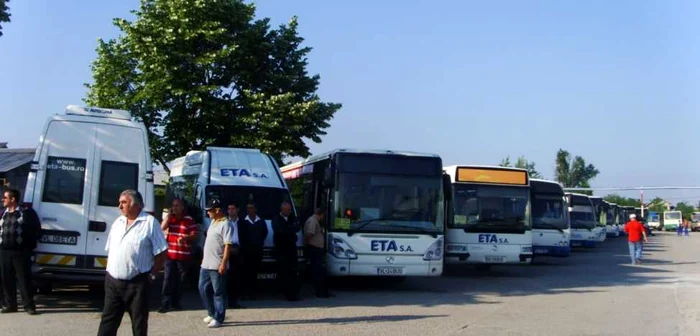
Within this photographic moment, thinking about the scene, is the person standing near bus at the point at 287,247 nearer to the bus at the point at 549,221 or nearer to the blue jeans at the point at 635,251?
the bus at the point at 549,221

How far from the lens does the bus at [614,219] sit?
56.4 metres

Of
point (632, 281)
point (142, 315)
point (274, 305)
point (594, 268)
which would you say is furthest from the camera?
point (594, 268)

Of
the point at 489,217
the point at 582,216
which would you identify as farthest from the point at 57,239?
the point at 582,216

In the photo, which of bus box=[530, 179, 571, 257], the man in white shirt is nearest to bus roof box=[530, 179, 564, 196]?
bus box=[530, 179, 571, 257]

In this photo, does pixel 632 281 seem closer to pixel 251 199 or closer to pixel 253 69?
pixel 251 199

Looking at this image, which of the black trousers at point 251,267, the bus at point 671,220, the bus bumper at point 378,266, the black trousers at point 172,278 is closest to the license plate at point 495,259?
the bus bumper at point 378,266

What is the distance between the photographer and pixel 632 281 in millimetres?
20141

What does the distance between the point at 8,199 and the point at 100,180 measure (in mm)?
1429

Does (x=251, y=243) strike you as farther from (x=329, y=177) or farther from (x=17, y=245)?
(x=17, y=245)

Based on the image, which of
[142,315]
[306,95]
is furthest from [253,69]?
[142,315]

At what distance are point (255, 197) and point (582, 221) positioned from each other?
73.9ft

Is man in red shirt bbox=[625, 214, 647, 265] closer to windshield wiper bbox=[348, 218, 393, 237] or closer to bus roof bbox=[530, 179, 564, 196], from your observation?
bus roof bbox=[530, 179, 564, 196]

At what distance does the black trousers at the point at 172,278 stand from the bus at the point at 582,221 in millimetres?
23345

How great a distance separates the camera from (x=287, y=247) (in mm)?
14406
